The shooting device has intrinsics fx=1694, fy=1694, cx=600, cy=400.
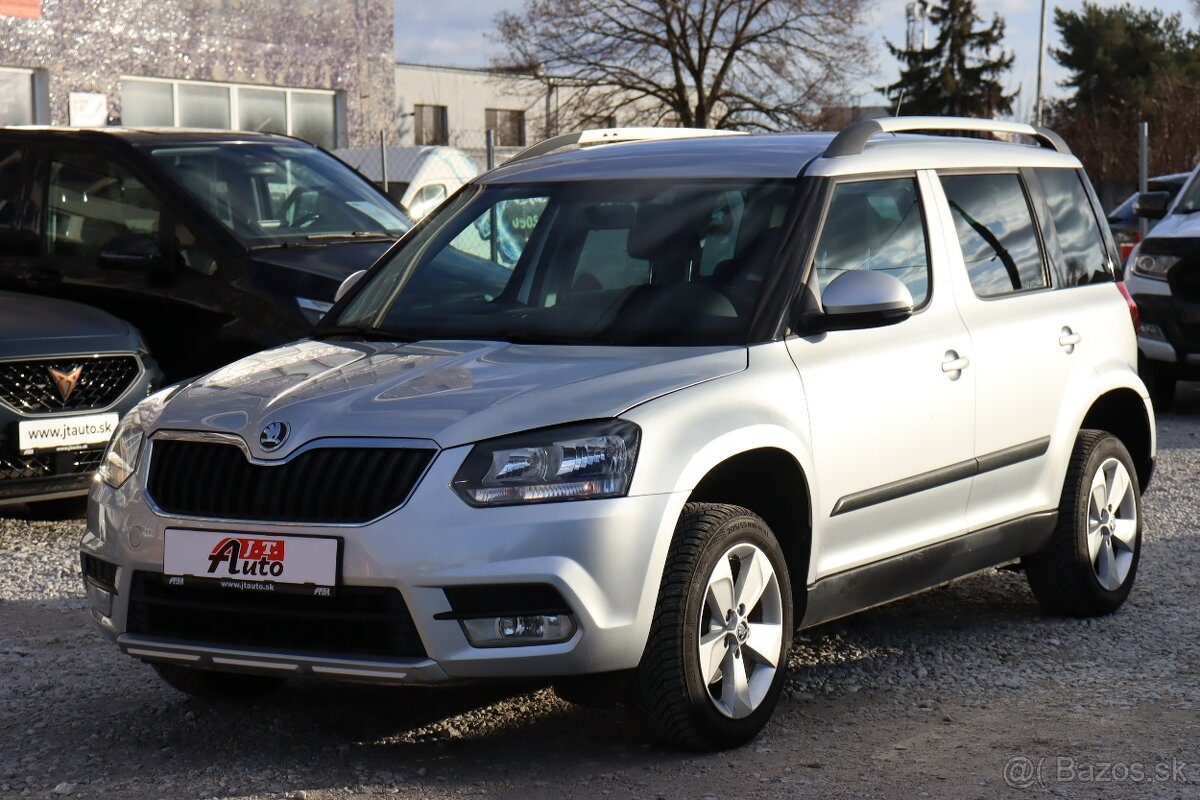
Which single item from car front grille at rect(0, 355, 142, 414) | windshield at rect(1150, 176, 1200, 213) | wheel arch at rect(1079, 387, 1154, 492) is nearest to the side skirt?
wheel arch at rect(1079, 387, 1154, 492)

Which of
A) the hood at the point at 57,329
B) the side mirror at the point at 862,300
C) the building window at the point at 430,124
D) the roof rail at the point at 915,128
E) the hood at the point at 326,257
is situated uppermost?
the roof rail at the point at 915,128

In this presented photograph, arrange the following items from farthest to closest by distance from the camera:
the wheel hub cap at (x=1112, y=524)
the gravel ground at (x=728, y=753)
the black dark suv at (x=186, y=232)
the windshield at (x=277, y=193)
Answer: the windshield at (x=277, y=193) → the black dark suv at (x=186, y=232) → the wheel hub cap at (x=1112, y=524) → the gravel ground at (x=728, y=753)

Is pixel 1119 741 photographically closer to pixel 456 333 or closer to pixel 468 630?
pixel 468 630

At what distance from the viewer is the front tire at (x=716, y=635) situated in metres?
4.32

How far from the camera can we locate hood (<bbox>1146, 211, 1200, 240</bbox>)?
11707 millimetres

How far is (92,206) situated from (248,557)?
5.48 metres

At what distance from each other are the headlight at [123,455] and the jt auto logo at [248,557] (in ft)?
1.52

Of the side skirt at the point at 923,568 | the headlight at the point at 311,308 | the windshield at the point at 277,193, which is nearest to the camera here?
the side skirt at the point at 923,568

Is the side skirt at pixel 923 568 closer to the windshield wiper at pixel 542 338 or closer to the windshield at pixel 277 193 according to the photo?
the windshield wiper at pixel 542 338

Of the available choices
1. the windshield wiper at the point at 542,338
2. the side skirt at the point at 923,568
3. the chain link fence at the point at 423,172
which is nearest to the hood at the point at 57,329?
the windshield wiper at the point at 542,338

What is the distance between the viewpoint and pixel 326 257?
28.7ft

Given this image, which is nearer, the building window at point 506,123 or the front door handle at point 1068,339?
the front door handle at point 1068,339

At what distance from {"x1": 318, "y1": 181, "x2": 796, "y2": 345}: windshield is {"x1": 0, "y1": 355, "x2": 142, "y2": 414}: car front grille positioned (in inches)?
107

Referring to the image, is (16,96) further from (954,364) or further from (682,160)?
(954,364)
